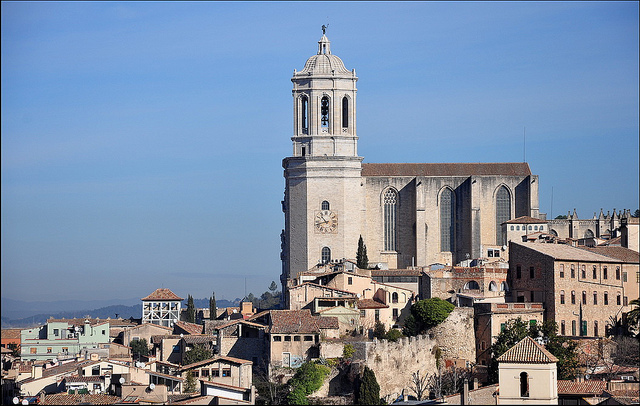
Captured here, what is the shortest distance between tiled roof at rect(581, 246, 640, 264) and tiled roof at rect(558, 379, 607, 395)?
15.7 meters

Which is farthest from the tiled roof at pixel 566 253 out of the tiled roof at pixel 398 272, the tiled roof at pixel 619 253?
the tiled roof at pixel 398 272

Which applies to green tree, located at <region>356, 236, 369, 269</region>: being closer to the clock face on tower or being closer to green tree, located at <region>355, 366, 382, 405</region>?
the clock face on tower

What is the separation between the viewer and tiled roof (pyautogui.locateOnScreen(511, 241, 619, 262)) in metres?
68.6

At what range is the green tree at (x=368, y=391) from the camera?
193 ft

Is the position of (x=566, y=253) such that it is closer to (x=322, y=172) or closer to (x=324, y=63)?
(x=322, y=172)

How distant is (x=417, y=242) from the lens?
315 ft

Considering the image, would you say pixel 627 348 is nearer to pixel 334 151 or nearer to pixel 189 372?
pixel 189 372

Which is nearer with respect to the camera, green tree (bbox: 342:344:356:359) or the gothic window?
green tree (bbox: 342:344:356:359)

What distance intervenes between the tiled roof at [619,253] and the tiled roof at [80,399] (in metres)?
25.9

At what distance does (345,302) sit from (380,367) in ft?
28.1

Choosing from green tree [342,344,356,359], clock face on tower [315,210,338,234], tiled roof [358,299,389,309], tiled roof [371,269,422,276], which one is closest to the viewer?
green tree [342,344,356,359]

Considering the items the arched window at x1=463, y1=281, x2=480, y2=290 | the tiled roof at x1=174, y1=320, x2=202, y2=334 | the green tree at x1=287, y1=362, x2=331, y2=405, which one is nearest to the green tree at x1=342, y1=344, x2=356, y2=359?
the green tree at x1=287, y1=362, x2=331, y2=405

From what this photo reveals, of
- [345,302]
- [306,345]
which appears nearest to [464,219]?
[345,302]

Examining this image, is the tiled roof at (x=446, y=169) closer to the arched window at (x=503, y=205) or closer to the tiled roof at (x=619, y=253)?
the arched window at (x=503, y=205)
